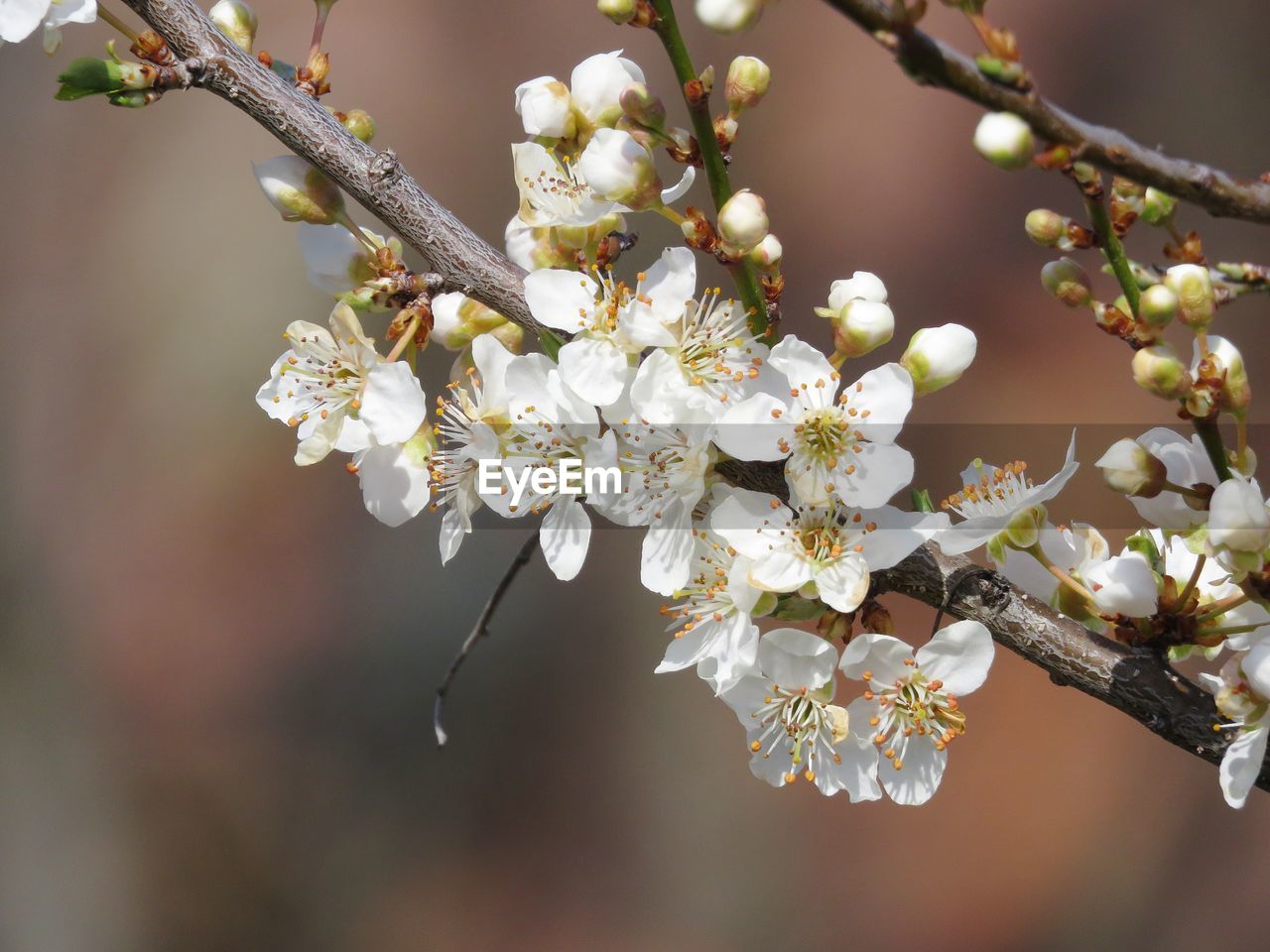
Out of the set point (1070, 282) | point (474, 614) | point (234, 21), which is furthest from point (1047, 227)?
point (474, 614)

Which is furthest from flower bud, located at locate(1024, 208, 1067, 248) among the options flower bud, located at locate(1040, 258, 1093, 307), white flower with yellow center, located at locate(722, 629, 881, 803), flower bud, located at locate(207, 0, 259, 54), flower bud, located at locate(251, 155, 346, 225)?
flower bud, located at locate(207, 0, 259, 54)

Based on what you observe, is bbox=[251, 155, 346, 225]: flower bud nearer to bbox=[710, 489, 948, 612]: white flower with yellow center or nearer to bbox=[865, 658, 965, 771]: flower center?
bbox=[710, 489, 948, 612]: white flower with yellow center

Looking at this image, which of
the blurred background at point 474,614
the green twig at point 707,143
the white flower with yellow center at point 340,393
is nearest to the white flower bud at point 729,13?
the green twig at point 707,143

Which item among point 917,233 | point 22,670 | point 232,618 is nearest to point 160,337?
point 232,618

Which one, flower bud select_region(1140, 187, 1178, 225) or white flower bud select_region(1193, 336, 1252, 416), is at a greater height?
flower bud select_region(1140, 187, 1178, 225)

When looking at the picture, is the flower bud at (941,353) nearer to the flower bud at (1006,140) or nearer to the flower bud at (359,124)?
the flower bud at (1006,140)

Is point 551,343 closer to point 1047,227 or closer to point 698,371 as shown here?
point 698,371
